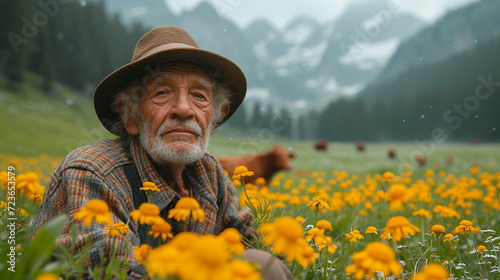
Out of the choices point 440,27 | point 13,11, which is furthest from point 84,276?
point 440,27

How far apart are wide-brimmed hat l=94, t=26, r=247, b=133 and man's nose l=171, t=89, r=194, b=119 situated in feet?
0.80

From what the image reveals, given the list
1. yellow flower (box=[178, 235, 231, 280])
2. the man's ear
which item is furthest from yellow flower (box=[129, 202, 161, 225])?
the man's ear

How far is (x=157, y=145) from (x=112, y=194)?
0.52 meters

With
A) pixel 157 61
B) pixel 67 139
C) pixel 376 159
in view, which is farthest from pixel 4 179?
pixel 67 139

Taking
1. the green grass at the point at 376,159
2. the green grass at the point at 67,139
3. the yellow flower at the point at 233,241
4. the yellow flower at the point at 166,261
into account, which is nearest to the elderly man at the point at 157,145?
the yellow flower at the point at 233,241

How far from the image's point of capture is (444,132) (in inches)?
2461

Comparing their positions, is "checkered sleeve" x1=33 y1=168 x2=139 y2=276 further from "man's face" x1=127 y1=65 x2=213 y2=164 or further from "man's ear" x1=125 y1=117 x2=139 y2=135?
"man's ear" x1=125 y1=117 x2=139 y2=135

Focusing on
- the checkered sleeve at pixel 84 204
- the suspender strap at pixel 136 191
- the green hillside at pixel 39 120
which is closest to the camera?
the checkered sleeve at pixel 84 204

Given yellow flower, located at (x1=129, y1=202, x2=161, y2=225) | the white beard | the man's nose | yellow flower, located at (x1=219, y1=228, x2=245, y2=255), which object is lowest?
yellow flower, located at (x1=219, y1=228, x2=245, y2=255)

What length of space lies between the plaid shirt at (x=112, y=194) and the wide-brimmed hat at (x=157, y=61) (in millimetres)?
336

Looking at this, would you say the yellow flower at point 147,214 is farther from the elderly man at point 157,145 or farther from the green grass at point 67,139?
the green grass at point 67,139

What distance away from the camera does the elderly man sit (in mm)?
2081

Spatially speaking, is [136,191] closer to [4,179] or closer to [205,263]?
[4,179]

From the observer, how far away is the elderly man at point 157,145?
6.83ft
